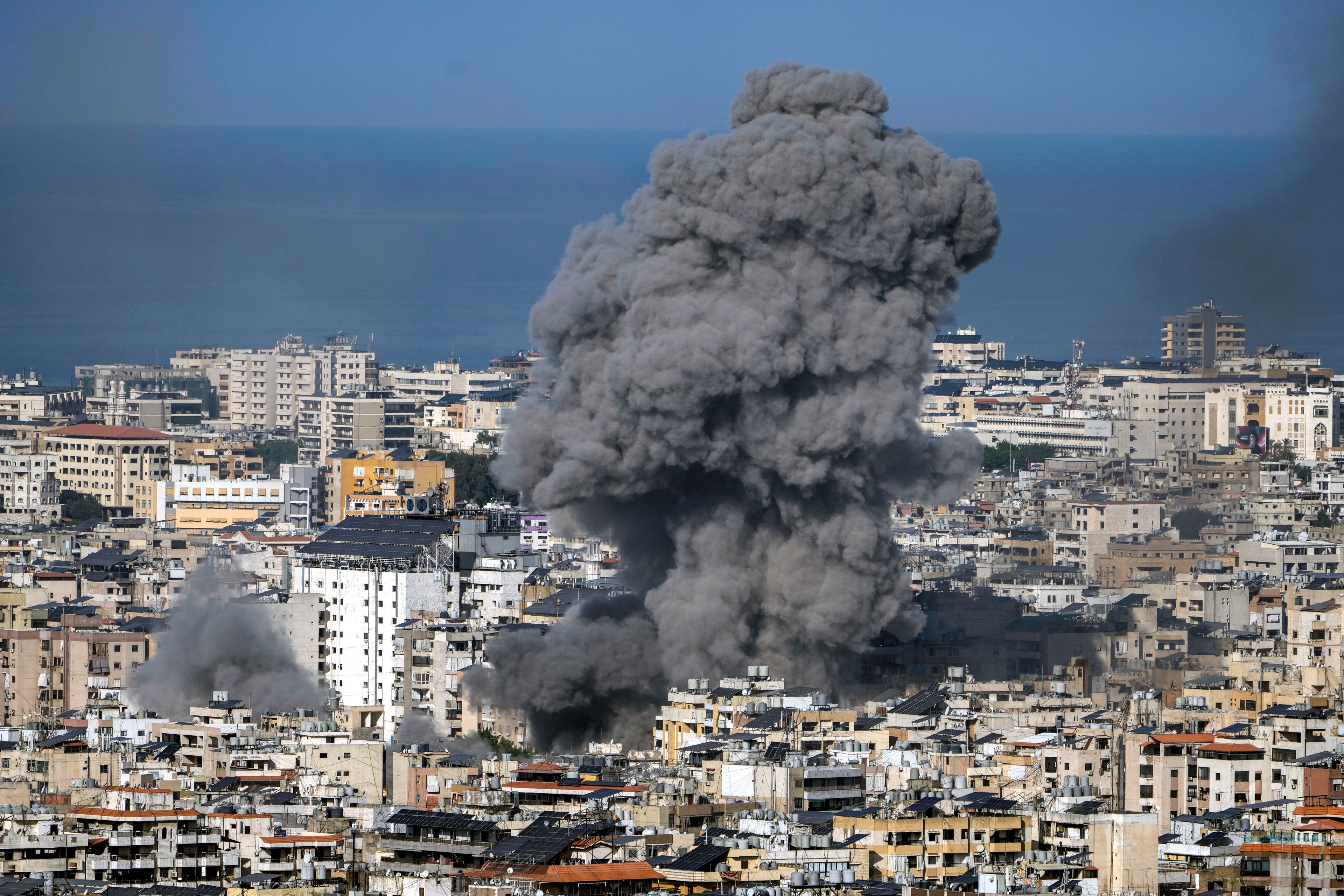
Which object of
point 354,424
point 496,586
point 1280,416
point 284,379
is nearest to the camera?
point 496,586

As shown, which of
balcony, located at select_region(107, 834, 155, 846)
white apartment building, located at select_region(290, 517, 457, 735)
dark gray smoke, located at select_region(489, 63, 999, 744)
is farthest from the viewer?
white apartment building, located at select_region(290, 517, 457, 735)

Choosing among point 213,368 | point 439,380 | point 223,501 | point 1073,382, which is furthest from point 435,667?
point 213,368

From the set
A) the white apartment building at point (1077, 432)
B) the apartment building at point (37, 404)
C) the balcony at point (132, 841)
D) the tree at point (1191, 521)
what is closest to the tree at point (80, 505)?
the apartment building at point (37, 404)

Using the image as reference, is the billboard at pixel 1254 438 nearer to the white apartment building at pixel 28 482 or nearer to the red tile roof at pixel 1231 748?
the white apartment building at pixel 28 482

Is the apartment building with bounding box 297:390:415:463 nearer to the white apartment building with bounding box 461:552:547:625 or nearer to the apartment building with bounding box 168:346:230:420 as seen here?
the apartment building with bounding box 168:346:230:420

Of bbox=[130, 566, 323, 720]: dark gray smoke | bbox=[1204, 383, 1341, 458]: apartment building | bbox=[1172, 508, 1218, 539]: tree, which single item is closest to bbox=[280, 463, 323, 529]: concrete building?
bbox=[1172, 508, 1218, 539]: tree

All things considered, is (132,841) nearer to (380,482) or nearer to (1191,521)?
(1191,521)

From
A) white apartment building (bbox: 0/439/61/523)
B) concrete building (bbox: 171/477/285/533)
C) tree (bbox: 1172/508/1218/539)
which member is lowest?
tree (bbox: 1172/508/1218/539)
